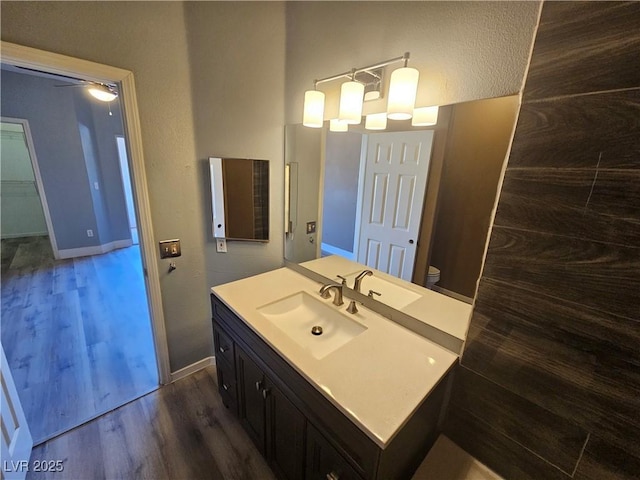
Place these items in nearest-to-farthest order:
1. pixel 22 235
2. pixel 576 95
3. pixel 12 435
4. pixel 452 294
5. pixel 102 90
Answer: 1. pixel 576 95
2. pixel 452 294
3. pixel 12 435
4. pixel 102 90
5. pixel 22 235

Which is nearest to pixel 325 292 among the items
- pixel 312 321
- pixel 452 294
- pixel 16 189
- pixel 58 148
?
pixel 312 321

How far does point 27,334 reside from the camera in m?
2.38

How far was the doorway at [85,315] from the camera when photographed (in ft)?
4.84

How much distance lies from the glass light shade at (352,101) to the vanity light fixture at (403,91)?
0.72 feet

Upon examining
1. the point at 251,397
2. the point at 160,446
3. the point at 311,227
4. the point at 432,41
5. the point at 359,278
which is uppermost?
the point at 432,41

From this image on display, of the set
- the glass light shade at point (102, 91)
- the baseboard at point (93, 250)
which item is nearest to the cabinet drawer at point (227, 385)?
the glass light shade at point (102, 91)

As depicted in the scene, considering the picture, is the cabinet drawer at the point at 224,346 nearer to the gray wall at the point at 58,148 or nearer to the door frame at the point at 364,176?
the door frame at the point at 364,176

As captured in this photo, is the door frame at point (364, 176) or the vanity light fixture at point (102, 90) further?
the vanity light fixture at point (102, 90)

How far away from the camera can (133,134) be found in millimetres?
1440

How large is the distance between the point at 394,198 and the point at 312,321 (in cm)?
80

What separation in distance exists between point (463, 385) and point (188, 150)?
1.91 meters

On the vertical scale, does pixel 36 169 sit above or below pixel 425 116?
below

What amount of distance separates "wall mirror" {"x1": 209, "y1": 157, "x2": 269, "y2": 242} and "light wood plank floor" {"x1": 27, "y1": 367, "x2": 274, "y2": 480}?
1.20 meters

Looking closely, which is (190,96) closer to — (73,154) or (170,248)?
(170,248)
